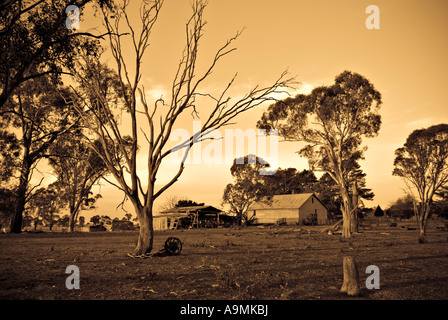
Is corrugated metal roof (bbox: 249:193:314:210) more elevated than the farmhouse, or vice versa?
corrugated metal roof (bbox: 249:193:314:210)

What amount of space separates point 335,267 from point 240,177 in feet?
168

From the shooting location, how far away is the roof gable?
58.9 meters

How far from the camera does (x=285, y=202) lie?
61125 mm

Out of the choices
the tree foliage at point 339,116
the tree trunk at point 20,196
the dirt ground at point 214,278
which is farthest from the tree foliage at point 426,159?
the tree trunk at point 20,196

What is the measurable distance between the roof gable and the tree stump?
2015 inches

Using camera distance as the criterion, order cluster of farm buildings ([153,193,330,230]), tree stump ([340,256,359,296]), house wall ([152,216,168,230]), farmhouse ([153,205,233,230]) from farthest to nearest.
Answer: house wall ([152,216,168,230])
cluster of farm buildings ([153,193,330,230])
farmhouse ([153,205,233,230])
tree stump ([340,256,359,296])

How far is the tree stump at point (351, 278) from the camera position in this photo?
290 inches

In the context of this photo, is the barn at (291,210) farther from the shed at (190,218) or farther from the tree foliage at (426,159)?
the tree foliage at (426,159)

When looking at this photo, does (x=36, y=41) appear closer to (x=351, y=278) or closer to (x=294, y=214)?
(x=351, y=278)

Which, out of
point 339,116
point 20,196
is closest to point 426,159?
point 339,116

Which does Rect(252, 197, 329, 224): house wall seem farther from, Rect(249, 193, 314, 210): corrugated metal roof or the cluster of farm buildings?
Rect(249, 193, 314, 210): corrugated metal roof

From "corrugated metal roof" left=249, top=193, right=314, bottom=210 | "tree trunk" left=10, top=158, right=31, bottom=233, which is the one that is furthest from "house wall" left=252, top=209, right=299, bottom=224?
"tree trunk" left=10, top=158, right=31, bottom=233

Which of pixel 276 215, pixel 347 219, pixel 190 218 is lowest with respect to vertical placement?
pixel 190 218
